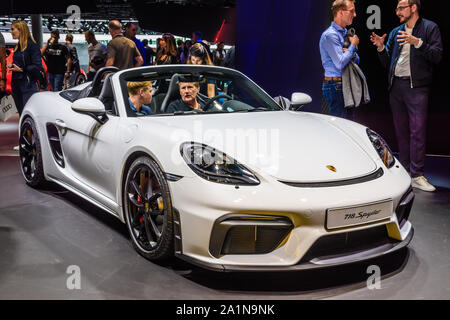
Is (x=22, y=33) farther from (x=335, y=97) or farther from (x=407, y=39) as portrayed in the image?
(x=407, y=39)

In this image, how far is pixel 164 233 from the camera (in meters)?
2.86

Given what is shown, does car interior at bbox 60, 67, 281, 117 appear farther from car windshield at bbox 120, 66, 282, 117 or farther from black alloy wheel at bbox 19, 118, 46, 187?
black alloy wheel at bbox 19, 118, 46, 187

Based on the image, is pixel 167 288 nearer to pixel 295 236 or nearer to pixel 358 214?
pixel 295 236

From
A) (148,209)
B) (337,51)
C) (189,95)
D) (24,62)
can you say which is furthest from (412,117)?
(24,62)

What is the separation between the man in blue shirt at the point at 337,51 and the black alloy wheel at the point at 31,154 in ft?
9.22

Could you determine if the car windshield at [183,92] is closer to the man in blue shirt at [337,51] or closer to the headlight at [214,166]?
the headlight at [214,166]

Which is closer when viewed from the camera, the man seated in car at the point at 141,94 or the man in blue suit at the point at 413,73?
the man seated in car at the point at 141,94

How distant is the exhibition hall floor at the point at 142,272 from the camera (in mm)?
2715

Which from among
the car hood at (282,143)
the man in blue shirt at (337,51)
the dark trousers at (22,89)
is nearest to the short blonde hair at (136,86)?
the car hood at (282,143)

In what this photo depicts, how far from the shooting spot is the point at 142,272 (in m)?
2.98

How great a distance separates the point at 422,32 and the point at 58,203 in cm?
374

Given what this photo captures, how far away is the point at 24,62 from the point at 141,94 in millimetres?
3463

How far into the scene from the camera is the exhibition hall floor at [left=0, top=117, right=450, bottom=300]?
271 centimetres

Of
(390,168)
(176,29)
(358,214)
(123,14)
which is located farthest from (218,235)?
(123,14)
